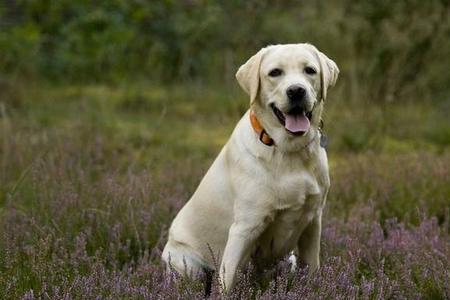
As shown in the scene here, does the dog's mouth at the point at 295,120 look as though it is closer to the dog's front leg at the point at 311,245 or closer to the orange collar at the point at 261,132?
the orange collar at the point at 261,132

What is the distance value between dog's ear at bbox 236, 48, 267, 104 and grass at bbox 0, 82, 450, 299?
0.88 m

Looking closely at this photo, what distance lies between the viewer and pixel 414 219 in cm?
480

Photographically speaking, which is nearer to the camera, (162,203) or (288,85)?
(288,85)

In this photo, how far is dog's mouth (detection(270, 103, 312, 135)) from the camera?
3.48 m

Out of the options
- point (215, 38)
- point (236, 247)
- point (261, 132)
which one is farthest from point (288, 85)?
point (215, 38)

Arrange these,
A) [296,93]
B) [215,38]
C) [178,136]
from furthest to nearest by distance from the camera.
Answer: [215,38] → [178,136] → [296,93]

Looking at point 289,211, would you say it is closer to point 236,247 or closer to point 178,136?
point 236,247

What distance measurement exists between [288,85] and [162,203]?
1502 mm

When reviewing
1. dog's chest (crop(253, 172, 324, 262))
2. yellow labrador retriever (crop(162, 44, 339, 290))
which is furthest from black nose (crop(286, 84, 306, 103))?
dog's chest (crop(253, 172, 324, 262))

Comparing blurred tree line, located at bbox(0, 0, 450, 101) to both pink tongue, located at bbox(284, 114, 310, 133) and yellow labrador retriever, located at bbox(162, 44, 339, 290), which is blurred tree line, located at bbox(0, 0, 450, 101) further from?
pink tongue, located at bbox(284, 114, 310, 133)

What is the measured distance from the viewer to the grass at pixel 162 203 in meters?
3.41

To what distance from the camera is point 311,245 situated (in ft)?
12.4

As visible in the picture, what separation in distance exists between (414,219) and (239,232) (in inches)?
68.4

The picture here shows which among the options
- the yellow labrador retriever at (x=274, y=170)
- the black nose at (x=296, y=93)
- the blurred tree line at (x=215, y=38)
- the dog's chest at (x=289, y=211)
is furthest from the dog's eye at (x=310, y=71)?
the blurred tree line at (x=215, y=38)
